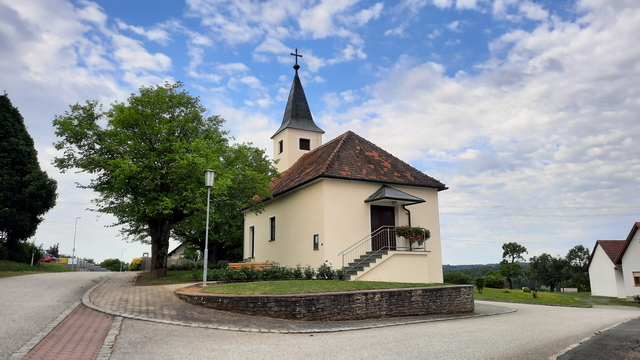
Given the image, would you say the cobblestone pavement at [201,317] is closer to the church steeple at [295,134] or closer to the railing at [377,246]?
the railing at [377,246]

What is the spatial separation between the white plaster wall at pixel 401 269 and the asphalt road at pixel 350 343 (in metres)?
7.25

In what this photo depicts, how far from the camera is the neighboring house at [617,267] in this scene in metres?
36.4

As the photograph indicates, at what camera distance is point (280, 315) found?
1055 cm

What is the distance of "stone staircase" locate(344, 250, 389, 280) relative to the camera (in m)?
17.3

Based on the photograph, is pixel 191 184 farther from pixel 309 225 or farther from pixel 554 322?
pixel 554 322

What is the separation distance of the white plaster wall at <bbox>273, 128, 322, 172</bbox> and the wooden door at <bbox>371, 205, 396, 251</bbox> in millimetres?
10233

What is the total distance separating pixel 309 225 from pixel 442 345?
12.4 meters

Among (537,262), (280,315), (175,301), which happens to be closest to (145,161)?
(175,301)

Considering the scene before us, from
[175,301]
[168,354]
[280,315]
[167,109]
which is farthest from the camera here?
[167,109]

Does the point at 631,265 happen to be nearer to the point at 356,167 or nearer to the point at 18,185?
the point at 356,167

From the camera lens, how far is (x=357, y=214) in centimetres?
1944

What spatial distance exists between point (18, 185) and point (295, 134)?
63.9 ft

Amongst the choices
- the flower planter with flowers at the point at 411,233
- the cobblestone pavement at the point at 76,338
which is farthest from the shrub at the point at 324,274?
the cobblestone pavement at the point at 76,338

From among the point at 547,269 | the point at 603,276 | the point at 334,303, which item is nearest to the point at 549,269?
the point at 547,269
